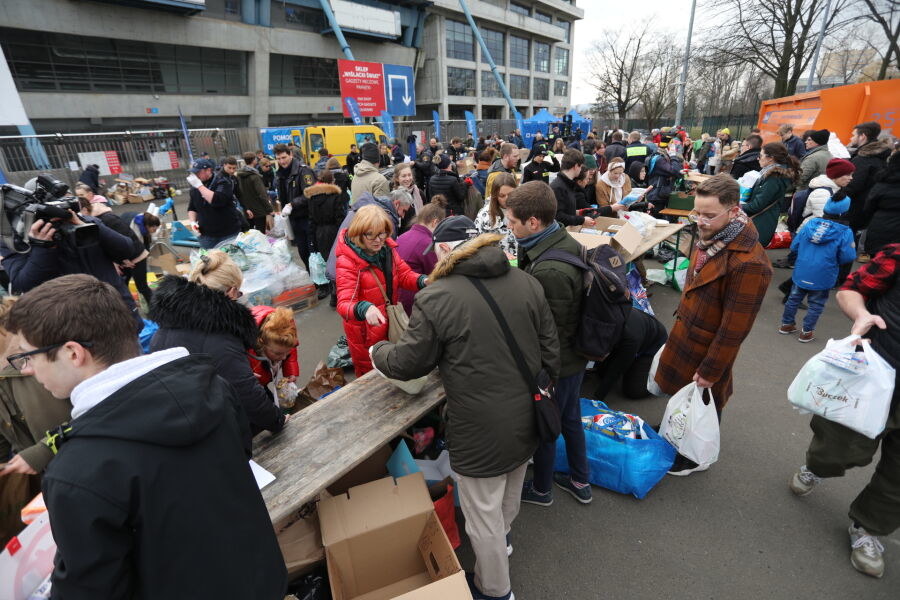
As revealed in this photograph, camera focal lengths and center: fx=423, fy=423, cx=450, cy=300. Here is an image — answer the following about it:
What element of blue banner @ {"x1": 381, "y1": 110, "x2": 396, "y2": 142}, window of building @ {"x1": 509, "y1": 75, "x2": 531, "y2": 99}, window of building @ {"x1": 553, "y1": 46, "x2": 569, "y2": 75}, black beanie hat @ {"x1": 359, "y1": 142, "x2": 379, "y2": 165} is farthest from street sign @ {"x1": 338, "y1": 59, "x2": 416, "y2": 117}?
window of building @ {"x1": 553, "y1": 46, "x2": 569, "y2": 75}

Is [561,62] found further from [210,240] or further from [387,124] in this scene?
[210,240]

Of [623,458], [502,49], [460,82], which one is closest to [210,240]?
[623,458]

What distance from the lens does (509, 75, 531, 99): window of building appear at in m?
43.0

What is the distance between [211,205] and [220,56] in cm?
2650

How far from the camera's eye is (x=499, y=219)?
487cm

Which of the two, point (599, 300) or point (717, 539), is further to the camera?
point (717, 539)

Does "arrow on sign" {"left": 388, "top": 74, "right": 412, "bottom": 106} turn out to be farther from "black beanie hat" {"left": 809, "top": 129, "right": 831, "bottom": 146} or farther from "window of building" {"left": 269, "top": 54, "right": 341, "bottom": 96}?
"black beanie hat" {"left": 809, "top": 129, "right": 831, "bottom": 146}

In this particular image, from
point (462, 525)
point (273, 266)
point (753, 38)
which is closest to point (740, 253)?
point (462, 525)

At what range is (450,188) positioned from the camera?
610 centimetres

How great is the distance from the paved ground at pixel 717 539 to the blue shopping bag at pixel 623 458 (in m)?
0.10

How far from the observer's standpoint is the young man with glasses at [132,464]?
0.98 m

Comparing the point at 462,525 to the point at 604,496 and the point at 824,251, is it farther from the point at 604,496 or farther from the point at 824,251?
the point at 824,251

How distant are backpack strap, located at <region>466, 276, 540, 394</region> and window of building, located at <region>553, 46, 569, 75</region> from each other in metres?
54.7

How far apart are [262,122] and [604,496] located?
1187 inches
